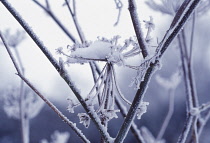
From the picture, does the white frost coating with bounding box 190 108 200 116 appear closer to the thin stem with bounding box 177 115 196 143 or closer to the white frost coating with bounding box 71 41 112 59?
the thin stem with bounding box 177 115 196 143

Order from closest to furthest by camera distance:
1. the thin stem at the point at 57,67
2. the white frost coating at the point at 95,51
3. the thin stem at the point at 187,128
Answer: the thin stem at the point at 57,67 → the white frost coating at the point at 95,51 → the thin stem at the point at 187,128

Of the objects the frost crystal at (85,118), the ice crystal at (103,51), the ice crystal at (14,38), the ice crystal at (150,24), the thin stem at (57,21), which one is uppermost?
the ice crystal at (14,38)

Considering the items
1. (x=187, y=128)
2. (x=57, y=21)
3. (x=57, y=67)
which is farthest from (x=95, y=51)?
(x=57, y=21)

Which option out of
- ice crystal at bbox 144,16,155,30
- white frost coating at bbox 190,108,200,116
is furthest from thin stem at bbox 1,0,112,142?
white frost coating at bbox 190,108,200,116

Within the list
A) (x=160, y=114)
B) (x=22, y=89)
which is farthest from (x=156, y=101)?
(x=22, y=89)

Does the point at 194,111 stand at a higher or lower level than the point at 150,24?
lower

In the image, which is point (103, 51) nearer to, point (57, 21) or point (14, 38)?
point (57, 21)

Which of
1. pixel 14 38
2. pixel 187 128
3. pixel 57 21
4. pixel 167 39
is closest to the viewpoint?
pixel 167 39

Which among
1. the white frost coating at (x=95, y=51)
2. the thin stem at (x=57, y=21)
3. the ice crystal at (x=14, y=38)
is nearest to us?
the white frost coating at (x=95, y=51)

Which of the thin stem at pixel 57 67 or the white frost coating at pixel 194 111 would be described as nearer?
the thin stem at pixel 57 67

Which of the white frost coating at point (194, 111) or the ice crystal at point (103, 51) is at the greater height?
the ice crystal at point (103, 51)

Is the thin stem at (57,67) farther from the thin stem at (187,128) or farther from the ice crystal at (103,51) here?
the thin stem at (187,128)

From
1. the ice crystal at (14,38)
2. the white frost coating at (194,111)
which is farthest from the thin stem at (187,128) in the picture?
the ice crystal at (14,38)
